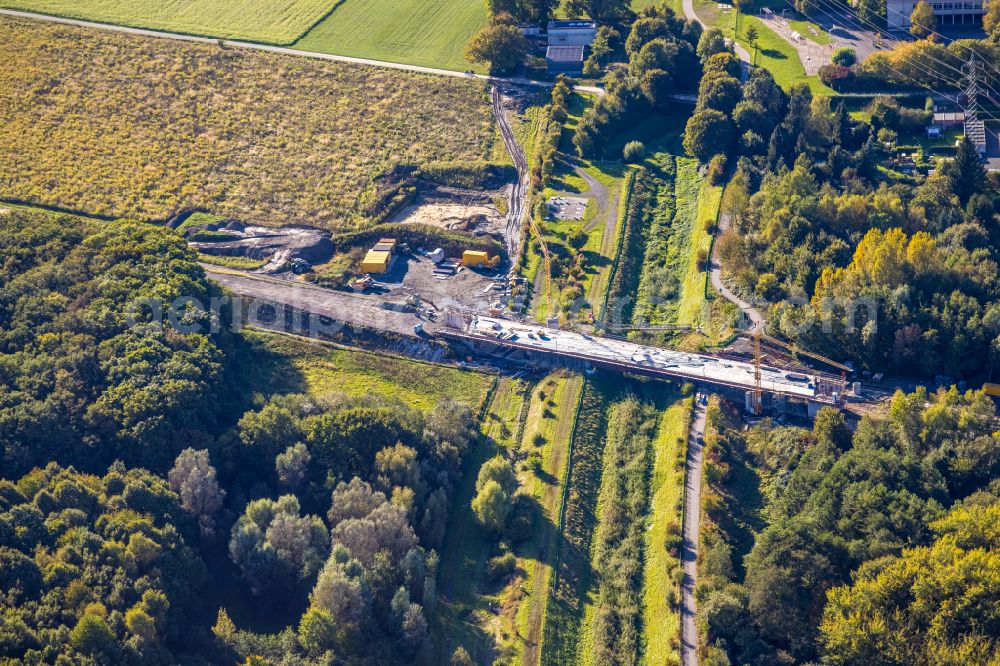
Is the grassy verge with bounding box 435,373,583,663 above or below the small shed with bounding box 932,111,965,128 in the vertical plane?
below

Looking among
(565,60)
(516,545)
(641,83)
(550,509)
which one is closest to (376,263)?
(550,509)

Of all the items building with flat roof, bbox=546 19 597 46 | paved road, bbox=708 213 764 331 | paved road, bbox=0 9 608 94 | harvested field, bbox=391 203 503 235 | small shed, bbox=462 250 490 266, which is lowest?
small shed, bbox=462 250 490 266

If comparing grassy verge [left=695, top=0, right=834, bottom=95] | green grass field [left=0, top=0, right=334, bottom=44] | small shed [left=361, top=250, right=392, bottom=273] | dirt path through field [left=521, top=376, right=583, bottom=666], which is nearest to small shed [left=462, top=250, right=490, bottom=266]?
small shed [left=361, top=250, right=392, bottom=273]

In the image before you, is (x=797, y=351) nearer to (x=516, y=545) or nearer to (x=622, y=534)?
(x=622, y=534)

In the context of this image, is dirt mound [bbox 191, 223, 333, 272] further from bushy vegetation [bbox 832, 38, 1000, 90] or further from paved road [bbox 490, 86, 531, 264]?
bushy vegetation [bbox 832, 38, 1000, 90]

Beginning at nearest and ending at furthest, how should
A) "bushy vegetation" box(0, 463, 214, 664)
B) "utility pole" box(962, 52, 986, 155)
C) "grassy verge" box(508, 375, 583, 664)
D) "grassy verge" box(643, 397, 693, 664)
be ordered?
"bushy vegetation" box(0, 463, 214, 664) < "grassy verge" box(643, 397, 693, 664) < "grassy verge" box(508, 375, 583, 664) < "utility pole" box(962, 52, 986, 155)

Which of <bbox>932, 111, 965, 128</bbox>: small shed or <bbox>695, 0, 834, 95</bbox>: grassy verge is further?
<bbox>695, 0, 834, 95</bbox>: grassy verge

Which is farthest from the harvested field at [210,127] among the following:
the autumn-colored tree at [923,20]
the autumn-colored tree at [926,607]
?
the autumn-colored tree at [926,607]

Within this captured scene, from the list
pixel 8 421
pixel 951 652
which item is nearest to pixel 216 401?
pixel 8 421
